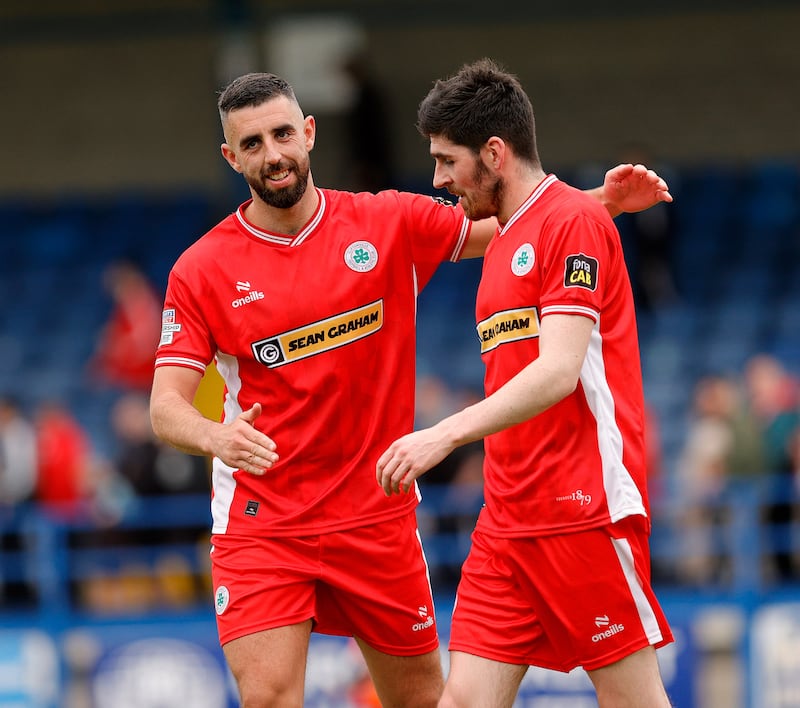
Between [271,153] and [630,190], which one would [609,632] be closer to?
[630,190]

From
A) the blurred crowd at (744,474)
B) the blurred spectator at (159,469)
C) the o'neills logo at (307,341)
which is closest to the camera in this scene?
the o'neills logo at (307,341)

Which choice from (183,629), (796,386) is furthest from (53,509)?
(796,386)

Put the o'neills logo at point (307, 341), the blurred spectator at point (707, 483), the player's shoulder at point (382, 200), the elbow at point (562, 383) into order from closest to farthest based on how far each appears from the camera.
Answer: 1. the elbow at point (562, 383)
2. the o'neills logo at point (307, 341)
3. the player's shoulder at point (382, 200)
4. the blurred spectator at point (707, 483)

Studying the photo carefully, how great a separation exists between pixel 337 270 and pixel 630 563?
1452 mm

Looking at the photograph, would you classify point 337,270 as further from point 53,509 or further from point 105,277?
point 105,277

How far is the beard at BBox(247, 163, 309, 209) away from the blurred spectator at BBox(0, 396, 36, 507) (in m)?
7.13

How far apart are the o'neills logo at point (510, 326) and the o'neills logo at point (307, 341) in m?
0.55

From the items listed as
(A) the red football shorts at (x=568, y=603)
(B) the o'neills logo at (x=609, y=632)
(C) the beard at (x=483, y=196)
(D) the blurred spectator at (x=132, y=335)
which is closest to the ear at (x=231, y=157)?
(C) the beard at (x=483, y=196)

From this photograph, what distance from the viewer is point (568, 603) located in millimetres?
5109

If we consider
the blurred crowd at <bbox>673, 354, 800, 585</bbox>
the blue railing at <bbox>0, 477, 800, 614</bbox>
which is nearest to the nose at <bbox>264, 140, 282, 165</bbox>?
the blue railing at <bbox>0, 477, 800, 614</bbox>

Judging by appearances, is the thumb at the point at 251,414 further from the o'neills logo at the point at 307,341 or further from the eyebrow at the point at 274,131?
the eyebrow at the point at 274,131

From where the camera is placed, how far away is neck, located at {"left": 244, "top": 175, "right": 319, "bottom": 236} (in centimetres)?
553

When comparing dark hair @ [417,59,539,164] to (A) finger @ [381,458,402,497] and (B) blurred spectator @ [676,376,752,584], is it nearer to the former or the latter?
(A) finger @ [381,458,402,497]

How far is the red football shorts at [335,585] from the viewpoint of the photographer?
5363 mm
